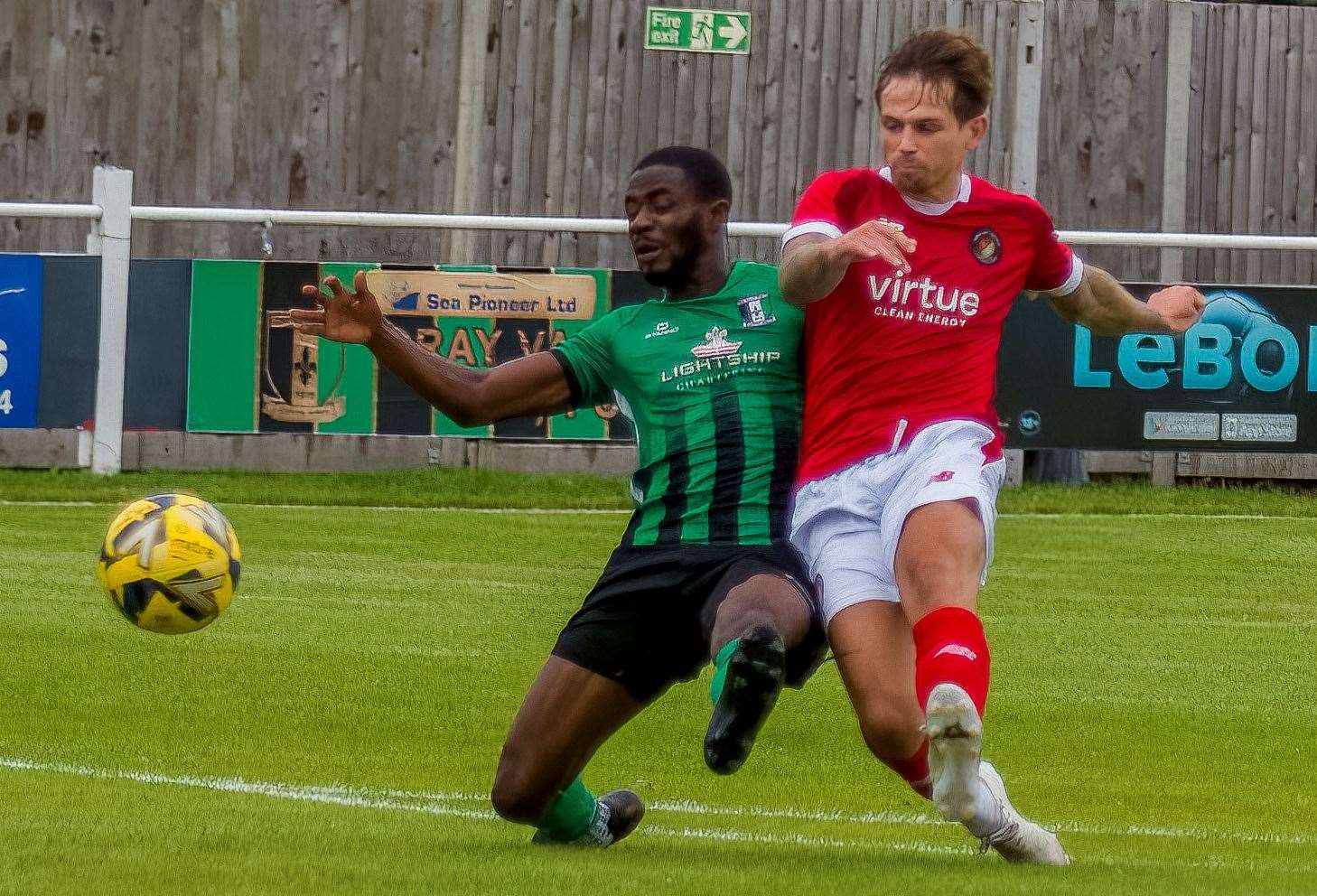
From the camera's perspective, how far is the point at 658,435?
5684 mm

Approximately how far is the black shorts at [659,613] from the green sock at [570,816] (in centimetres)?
34

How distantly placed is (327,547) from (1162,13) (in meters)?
7.99

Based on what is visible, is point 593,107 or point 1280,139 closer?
point 593,107

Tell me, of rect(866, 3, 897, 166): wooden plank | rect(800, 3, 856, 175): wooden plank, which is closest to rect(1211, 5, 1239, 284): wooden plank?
rect(866, 3, 897, 166): wooden plank

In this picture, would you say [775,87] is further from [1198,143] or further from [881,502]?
[881,502]

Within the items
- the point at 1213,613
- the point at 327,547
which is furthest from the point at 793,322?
the point at 327,547

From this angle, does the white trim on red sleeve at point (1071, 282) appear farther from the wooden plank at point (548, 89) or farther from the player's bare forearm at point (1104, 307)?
the wooden plank at point (548, 89)

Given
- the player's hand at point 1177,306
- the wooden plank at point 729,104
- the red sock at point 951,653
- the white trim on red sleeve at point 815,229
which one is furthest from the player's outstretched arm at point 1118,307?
the wooden plank at point 729,104

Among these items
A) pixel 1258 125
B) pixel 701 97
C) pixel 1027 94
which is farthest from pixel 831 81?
pixel 1258 125

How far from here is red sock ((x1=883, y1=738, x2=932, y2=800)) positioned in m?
5.25

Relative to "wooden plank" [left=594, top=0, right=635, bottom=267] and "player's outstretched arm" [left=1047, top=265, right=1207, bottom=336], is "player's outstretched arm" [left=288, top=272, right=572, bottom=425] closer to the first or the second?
"player's outstretched arm" [left=1047, top=265, right=1207, bottom=336]

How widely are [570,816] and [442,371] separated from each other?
48.7 inches

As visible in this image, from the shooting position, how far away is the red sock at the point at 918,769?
5246 mm

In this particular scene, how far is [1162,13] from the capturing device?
16.1 metres
